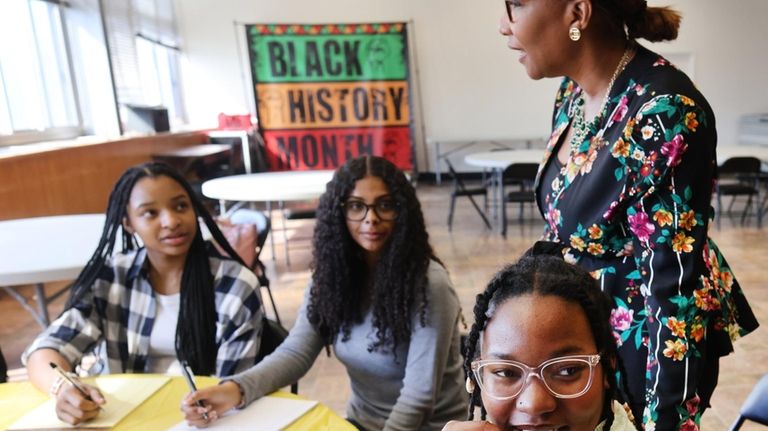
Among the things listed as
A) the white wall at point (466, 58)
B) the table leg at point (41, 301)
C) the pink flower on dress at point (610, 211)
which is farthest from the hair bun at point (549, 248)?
the white wall at point (466, 58)

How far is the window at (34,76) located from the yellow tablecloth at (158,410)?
3861 millimetres

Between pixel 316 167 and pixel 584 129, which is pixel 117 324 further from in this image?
pixel 316 167

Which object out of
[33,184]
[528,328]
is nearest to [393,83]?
[33,184]

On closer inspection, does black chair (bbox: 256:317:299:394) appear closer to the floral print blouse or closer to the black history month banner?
the floral print blouse

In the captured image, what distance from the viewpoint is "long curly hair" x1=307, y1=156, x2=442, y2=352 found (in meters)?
1.41

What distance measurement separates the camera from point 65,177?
14.1 ft

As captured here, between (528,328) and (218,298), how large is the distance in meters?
1.10

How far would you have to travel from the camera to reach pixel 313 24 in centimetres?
758

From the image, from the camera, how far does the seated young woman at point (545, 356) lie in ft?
2.05

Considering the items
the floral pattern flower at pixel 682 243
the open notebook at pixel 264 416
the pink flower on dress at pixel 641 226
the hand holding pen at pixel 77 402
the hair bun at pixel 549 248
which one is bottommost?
the open notebook at pixel 264 416

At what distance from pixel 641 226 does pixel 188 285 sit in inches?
47.5

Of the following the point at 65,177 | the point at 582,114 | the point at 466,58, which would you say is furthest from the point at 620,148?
the point at 466,58

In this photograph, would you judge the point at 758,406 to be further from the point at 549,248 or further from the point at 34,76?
the point at 34,76

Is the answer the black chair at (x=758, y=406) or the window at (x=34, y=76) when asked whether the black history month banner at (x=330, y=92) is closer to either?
the window at (x=34, y=76)
